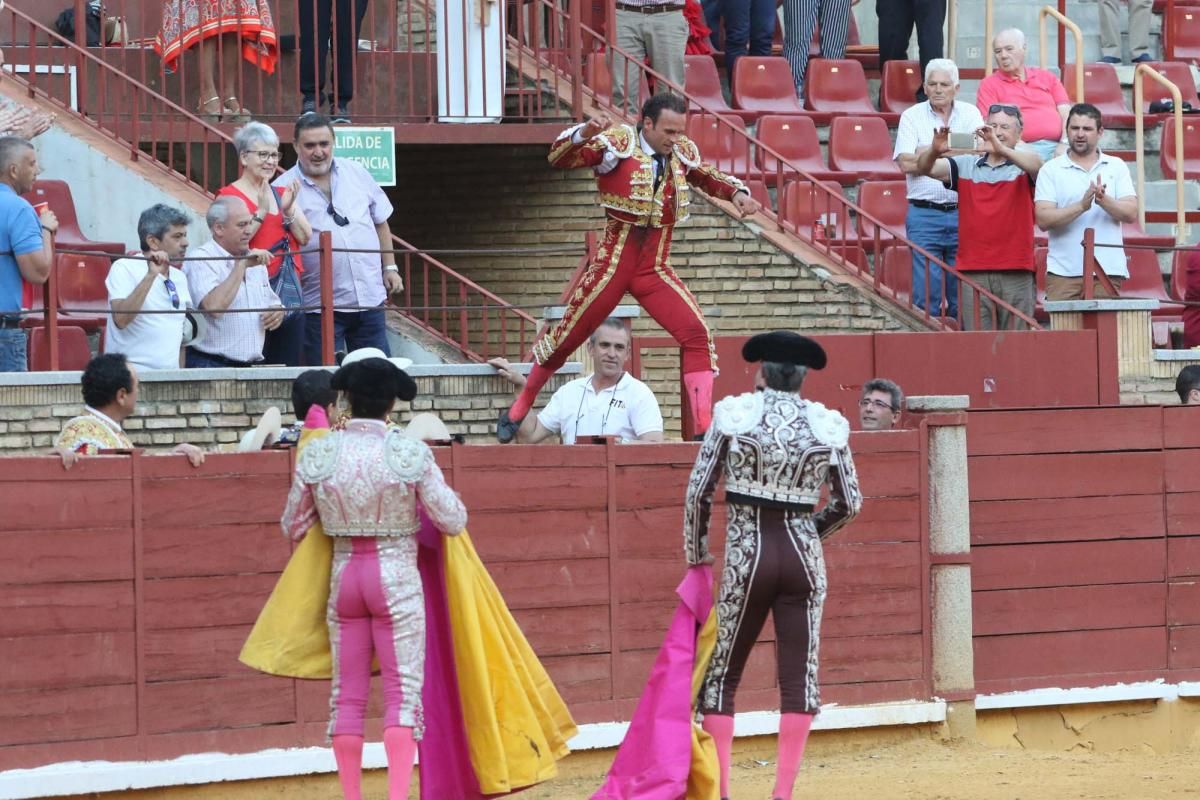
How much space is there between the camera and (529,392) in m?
9.45

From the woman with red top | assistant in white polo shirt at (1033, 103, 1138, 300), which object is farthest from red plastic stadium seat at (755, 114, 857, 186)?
the woman with red top

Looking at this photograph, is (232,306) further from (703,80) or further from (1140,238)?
(1140,238)

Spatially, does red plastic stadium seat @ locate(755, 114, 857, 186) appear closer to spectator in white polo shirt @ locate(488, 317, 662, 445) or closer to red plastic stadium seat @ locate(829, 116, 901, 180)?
red plastic stadium seat @ locate(829, 116, 901, 180)

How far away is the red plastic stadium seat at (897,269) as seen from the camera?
12586 millimetres

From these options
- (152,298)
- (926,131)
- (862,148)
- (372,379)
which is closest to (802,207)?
(926,131)

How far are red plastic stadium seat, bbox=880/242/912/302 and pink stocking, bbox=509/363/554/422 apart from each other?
11.7 feet

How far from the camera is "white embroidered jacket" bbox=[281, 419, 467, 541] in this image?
6.78 metres

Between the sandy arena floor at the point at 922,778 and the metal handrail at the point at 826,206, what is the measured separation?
309cm

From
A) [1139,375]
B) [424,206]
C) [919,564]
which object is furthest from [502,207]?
[919,564]

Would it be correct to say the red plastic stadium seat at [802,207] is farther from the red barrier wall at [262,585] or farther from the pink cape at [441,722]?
the pink cape at [441,722]

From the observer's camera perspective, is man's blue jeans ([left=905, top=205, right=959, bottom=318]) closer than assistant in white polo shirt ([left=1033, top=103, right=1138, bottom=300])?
No

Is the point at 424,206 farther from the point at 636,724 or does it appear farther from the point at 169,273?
the point at 636,724

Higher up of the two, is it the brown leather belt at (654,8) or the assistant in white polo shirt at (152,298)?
the brown leather belt at (654,8)

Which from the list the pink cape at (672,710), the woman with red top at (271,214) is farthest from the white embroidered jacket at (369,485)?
the woman with red top at (271,214)
